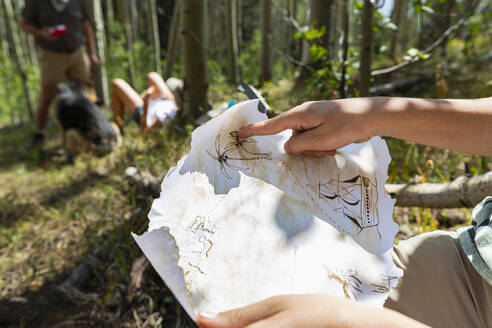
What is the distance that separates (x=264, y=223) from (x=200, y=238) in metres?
0.16

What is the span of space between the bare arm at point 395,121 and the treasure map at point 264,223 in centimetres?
10

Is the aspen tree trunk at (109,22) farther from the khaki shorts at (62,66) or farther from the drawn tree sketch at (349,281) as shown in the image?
the drawn tree sketch at (349,281)

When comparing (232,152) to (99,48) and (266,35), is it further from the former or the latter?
(99,48)

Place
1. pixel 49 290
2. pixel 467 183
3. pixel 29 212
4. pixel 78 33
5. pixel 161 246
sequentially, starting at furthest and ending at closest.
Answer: pixel 78 33 → pixel 29 212 → pixel 49 290 → pixel 467 183 → pixel 161 246

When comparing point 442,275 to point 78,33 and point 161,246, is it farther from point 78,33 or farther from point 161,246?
point 78,33

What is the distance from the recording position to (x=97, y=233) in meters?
2.28

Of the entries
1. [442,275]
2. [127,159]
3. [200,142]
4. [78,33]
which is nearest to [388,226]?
[442,275]

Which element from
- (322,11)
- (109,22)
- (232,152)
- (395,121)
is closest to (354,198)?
(395,121)

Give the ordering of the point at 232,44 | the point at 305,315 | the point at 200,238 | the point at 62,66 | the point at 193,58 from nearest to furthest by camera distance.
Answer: the point at 305,315 < the point at 200,238 < the point at 193,58 < the point at 62,66 < the point at 232,44

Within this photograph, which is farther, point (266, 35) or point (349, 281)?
point (266, 35)

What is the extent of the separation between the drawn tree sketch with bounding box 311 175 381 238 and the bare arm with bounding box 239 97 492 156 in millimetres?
116

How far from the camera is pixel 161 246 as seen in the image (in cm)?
68

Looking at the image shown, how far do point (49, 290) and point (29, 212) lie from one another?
3.56 feet

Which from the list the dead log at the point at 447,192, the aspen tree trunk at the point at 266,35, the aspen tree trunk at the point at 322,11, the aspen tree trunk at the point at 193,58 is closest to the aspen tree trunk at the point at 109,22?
the aspen tree trunk at the point at 266,35
